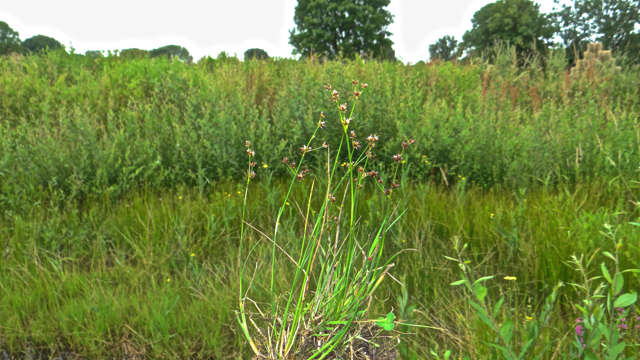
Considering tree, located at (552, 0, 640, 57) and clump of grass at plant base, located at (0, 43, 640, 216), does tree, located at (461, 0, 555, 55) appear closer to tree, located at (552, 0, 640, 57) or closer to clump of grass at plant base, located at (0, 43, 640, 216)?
tree, located at (552, 0, 640, 57)

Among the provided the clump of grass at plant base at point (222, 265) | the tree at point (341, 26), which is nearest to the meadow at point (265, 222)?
the clump of grass at plant base at point (222, 265)

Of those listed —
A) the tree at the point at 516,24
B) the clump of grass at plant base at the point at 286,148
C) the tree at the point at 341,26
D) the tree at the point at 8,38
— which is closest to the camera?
the clump of grass at plant base at the point at 286,148

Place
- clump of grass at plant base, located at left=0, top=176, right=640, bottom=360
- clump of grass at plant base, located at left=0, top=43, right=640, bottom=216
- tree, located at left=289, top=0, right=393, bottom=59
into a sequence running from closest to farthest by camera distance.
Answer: clump of grass at plant base, located at left=0, top=176, right=640, bottom=360 < clump of grass at plant base, located at left=0, top=43, right=640, bottom=216 < tree, located at left=289, top=0, right=393, bottom=59

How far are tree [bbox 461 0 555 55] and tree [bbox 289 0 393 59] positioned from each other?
381 inches

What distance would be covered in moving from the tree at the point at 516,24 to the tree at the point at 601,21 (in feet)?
10.9

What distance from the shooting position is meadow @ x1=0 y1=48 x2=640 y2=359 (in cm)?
198

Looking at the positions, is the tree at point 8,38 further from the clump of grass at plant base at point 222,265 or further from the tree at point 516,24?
the clump of grass at plant base at point 222,265

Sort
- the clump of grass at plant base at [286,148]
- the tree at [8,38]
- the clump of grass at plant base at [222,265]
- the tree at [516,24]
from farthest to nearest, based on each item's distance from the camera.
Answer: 1. the tree at [8,38]
2. the tree at [516,24]
3. the clump of grass at plant base at [286,148]
4. the clump of grass at plant base at [222,265]

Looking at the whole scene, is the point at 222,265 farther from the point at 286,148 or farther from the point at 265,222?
the point at 286,148

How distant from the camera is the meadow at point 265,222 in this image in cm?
198

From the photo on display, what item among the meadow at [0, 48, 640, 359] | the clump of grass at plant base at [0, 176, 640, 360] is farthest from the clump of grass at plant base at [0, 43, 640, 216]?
the clump of grass at plant base at [0, 176, 640, 360]

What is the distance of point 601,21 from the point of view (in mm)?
40438

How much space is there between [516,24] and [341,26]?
18.0 meters

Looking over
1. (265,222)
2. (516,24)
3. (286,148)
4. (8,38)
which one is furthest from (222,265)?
(8,38)
